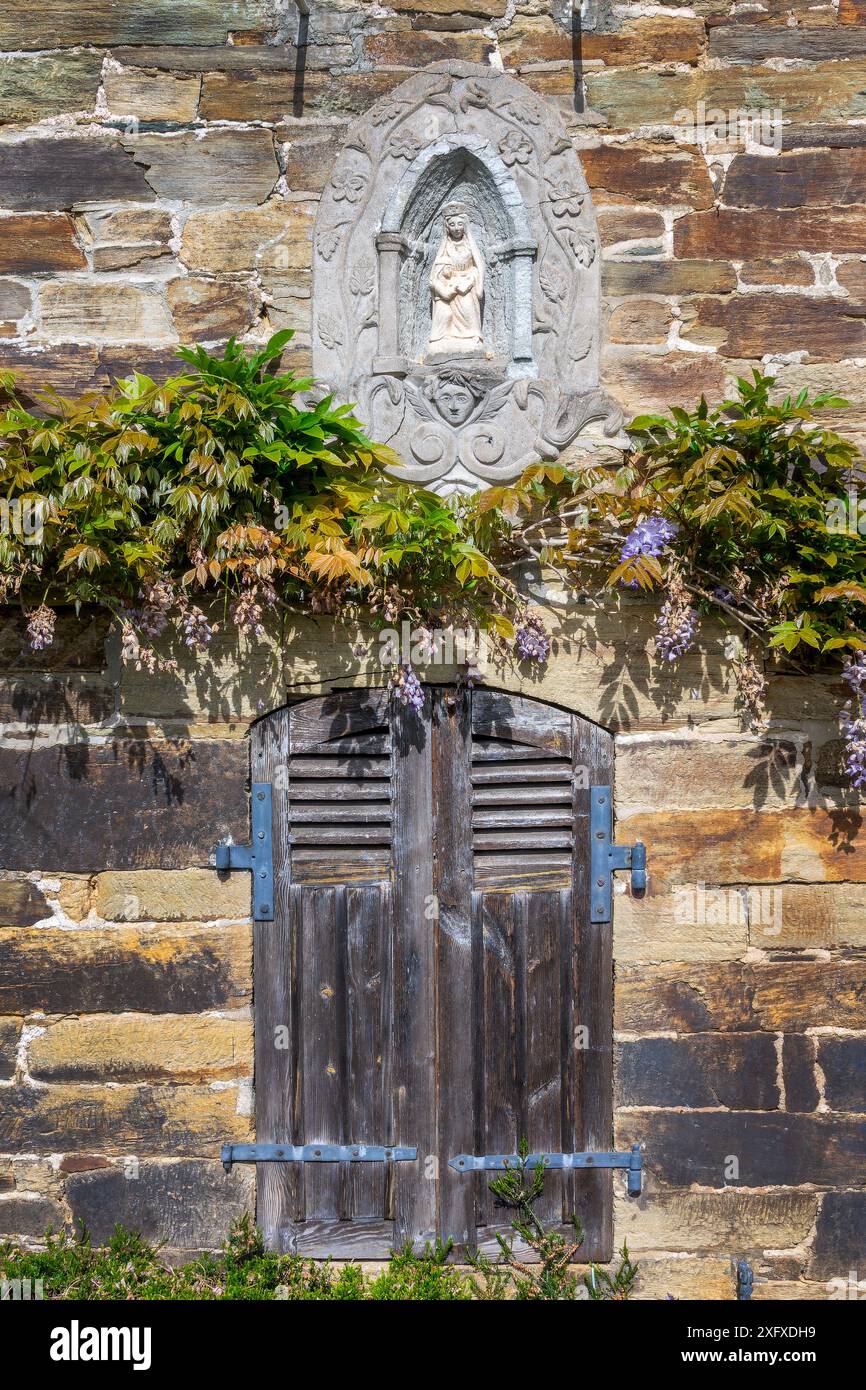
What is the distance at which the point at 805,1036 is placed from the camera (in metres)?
3.47

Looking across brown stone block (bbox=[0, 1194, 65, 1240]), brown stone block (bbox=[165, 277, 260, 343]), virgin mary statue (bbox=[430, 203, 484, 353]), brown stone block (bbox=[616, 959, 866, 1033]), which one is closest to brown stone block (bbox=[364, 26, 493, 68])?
virgin mary statue (bbox=[430, 203, 484, 353])

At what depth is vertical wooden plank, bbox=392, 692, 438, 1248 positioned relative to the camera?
137 inches

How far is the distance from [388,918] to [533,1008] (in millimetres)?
572

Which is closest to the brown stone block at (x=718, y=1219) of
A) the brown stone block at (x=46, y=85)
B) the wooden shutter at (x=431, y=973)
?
the wooden shutter at (x=431, y=973)

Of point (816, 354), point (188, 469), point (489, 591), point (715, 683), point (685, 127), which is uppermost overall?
point (685, 127)

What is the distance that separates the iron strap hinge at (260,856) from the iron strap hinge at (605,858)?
1077 millimetres

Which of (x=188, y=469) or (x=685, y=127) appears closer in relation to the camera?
(x=188, y=469)

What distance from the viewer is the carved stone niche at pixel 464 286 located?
3.51m

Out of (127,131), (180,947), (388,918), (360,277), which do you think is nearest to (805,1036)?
(388,918)

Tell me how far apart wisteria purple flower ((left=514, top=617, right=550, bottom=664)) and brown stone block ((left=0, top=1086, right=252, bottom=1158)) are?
69.4 inches

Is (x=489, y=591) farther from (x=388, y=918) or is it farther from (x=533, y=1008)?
(x=533, y=1008)

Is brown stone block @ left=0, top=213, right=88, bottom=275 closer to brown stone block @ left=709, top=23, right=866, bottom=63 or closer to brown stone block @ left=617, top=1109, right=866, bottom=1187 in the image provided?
brown stone block @ left=709, top=23, right=866, bottom=63

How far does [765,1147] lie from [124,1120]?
2137 millimetres

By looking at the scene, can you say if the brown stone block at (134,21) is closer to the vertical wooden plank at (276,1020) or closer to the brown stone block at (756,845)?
the vertical wooden plank at (276,1020)
